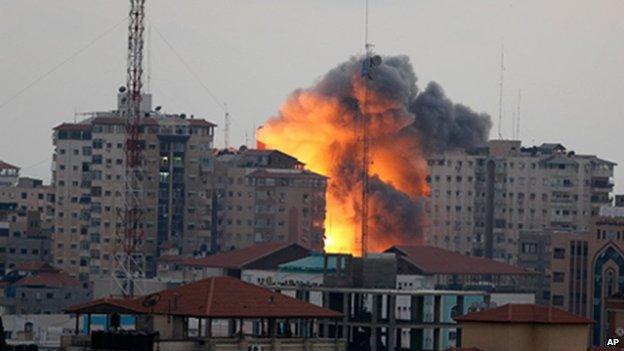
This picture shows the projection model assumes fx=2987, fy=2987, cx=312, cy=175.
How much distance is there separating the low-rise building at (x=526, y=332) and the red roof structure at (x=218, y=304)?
5.03 metres

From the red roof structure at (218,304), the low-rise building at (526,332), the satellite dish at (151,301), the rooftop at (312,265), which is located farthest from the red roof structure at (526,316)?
the rooftop at (312,265)

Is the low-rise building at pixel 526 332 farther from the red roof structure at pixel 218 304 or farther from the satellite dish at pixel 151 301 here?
the satellite dish at pixel 151 301

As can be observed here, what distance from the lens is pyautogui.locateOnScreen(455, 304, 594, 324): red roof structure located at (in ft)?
309

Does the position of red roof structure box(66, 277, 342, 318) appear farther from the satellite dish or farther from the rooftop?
the rooftop

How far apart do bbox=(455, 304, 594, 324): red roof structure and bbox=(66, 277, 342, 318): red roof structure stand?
5.02m

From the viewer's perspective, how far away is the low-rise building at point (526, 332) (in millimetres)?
93438

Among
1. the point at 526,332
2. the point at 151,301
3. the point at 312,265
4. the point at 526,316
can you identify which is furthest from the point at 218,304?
the point at 312,265

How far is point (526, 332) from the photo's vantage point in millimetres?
93438

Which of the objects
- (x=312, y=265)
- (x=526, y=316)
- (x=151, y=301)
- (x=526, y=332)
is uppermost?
(x=151, y=301)

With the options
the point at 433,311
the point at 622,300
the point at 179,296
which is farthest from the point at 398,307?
the point at 179,296

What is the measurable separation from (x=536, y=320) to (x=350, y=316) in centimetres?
7461

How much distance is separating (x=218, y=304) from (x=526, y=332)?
9.95 metres

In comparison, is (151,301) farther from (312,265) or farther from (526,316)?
(312,265)

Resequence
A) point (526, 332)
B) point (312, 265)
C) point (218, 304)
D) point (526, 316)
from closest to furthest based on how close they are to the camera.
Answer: point (526, 332) → point (526, 316) → point (218, 304) → point (312, 265)
